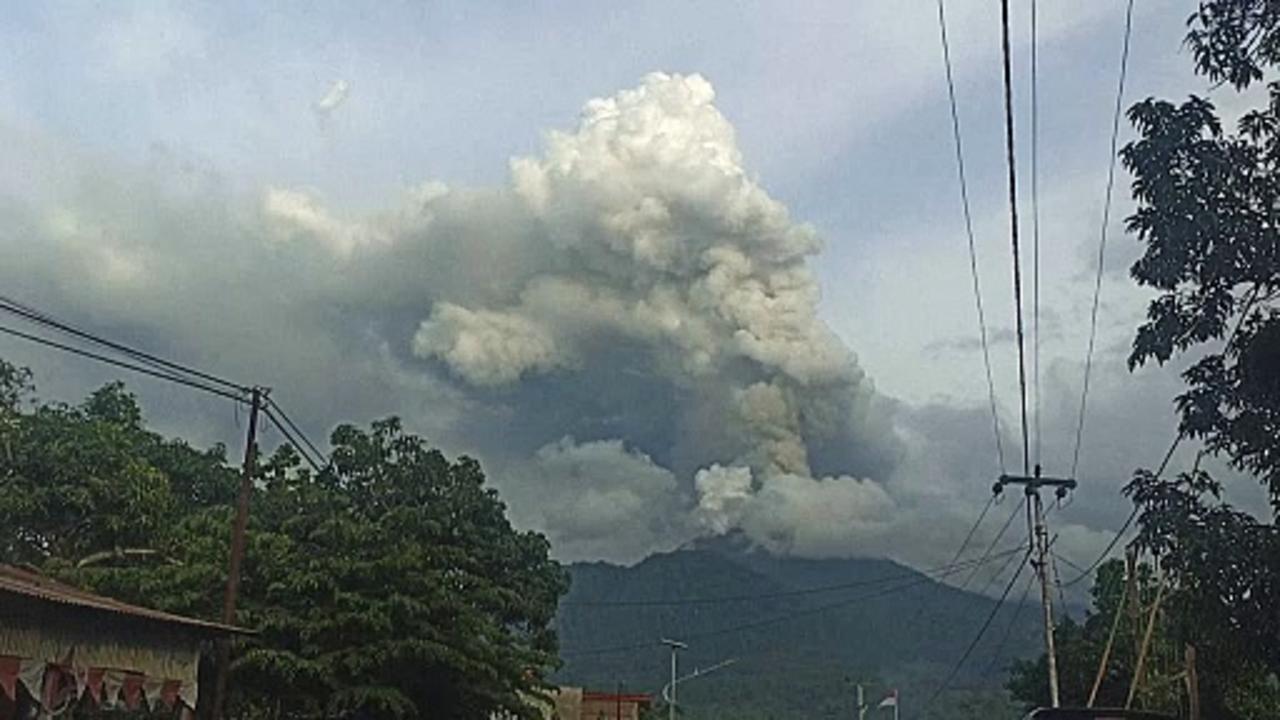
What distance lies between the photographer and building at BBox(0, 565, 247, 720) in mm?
17109

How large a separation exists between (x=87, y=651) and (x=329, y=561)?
920 centimetres

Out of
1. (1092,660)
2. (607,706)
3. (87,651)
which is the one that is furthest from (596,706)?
(87,651)

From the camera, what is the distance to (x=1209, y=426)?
48.0 feet

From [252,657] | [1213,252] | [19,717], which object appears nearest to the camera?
[1213,252]

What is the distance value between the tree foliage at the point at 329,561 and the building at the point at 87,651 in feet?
17.7

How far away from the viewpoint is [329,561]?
2775cm

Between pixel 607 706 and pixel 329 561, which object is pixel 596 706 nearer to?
pixel 607 706

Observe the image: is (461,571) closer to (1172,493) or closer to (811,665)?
(1172,493)

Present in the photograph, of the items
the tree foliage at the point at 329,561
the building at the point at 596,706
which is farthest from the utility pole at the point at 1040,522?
the building at the point at 596,706

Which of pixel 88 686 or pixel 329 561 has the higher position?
pixel 329 561

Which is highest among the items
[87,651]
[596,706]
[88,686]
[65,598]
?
[596,706]

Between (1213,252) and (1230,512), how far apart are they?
8.45 feet

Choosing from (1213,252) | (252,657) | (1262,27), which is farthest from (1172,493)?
(252,657)

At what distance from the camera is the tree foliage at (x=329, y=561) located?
89.6 ft
